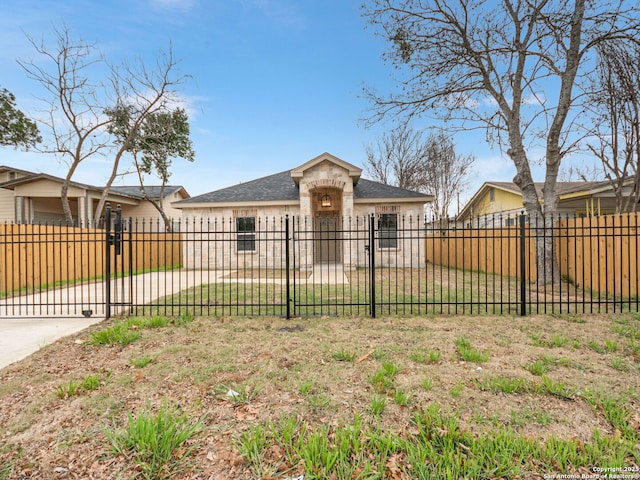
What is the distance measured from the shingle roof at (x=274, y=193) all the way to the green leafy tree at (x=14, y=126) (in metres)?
8.51

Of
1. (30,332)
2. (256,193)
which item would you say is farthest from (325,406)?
(256,193)

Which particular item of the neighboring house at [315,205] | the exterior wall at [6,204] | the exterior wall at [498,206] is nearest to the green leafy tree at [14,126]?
the exterior wall at [6,204]

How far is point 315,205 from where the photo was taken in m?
16.1

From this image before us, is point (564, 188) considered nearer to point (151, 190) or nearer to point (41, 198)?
point (151, 190)

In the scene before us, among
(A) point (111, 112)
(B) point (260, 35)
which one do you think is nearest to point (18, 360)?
(B) point (260, 35)

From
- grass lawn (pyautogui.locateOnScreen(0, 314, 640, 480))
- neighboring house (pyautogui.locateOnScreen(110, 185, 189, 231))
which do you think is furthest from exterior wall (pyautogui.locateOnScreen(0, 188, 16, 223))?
grass lawn (pyautogui.locateOnScreen(0, 314, 640, 480))

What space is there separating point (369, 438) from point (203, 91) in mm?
17529

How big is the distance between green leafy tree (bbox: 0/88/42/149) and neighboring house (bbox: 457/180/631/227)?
20746 millimetres

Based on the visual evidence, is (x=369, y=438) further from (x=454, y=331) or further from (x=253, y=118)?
(x=253, y=118)

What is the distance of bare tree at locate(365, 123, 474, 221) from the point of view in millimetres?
26406

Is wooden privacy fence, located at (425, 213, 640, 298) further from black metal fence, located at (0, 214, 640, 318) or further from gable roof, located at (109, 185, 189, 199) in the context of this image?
gable roof, located at (109, 185, 189, 199)

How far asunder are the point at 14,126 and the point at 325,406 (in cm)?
2072

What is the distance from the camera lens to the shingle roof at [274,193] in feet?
49.2

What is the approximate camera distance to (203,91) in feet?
52.2
